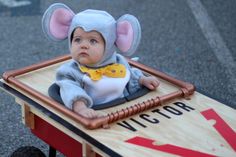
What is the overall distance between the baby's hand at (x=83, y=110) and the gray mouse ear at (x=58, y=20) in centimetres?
32

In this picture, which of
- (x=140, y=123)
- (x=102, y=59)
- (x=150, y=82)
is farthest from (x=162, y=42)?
(x=140, y=123)

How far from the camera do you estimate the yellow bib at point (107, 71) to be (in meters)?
1.99

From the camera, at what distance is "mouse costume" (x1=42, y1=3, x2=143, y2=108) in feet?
6.36

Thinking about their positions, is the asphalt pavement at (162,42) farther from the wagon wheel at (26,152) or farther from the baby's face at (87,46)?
the baby's face at (87,46)

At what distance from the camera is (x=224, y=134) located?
6.02ft

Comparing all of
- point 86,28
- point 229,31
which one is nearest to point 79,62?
point 86,28

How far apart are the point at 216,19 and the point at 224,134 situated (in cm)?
272

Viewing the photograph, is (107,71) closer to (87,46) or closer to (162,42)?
(87,46)

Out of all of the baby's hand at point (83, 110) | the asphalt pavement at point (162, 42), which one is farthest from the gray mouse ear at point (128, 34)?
the asphalt pavement at point (162, 42)

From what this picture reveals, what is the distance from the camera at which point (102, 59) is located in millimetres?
2014

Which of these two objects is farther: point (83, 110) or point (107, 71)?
point (107, 71)

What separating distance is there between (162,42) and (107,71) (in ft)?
6.57

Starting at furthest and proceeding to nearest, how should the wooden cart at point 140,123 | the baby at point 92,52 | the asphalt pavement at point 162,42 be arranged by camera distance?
the asphalt pavement at point 162,42 → the baby at point 92,52 → the wooden cart at point 140,123

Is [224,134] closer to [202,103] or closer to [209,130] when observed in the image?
[209,130]
